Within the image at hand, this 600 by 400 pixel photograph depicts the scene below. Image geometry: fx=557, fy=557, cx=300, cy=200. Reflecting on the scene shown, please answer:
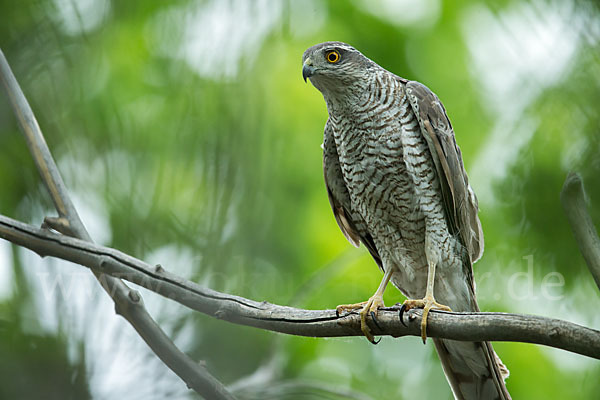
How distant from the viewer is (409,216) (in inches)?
139

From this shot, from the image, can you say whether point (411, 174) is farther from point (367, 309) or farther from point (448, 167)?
point (367, 309)

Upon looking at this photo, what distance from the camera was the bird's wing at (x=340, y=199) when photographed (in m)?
3.83

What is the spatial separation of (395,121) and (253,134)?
228cm

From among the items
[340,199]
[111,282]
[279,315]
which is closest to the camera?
[111,282]

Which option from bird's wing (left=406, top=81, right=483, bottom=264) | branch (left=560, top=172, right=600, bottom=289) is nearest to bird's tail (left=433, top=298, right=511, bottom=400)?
bird's wing (left=406, top=81, right=483, bottom=264)

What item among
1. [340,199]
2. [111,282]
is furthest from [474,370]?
[111,282]

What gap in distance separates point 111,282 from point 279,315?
0.69 meters

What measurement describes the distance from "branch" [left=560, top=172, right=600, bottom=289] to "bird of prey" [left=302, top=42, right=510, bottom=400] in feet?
7.30

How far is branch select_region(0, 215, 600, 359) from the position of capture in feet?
4.44

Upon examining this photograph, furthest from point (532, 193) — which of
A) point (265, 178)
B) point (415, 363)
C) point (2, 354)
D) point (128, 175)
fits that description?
point (415, 363)

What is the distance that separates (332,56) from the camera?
3504 millimetres

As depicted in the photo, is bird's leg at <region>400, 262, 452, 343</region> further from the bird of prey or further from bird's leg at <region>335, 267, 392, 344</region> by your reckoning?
bird's leg at <region>335, 267, 392, 344</region>

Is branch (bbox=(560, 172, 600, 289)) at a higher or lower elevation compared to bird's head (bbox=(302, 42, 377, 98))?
lower

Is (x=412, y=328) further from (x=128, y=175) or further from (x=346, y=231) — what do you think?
(x=128, y=175)
